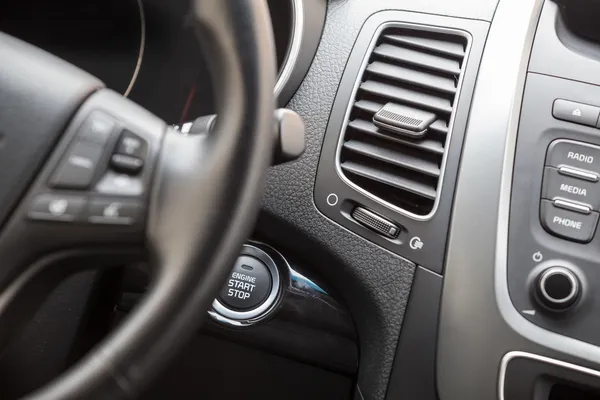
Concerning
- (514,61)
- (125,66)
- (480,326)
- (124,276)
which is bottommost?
(124,276)

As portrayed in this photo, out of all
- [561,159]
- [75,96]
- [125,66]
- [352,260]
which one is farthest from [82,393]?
[125,66]

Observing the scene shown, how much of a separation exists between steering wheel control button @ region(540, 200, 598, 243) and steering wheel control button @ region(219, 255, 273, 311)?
0.33 metres

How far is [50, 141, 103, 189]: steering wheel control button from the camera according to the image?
1.95 feet

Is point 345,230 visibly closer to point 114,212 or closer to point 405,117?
point 405,117

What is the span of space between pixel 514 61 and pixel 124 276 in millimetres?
523

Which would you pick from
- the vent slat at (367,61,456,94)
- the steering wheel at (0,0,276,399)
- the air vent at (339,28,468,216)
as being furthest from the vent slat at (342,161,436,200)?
the steering wheel at (0,0,276,399)

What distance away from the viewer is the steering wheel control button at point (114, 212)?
0.59m

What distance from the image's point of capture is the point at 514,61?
836mm

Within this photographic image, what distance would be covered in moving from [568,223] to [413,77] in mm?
240

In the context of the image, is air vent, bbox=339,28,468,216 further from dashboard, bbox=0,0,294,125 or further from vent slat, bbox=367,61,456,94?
dashboard, bbox=0,0,294,125

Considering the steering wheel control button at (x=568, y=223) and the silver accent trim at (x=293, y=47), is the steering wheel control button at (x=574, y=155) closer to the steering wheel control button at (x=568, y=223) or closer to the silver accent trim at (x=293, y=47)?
the steering wheel control button at (x=568, y=223)

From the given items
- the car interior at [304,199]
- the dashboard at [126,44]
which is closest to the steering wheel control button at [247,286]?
the car interior at [304,199]

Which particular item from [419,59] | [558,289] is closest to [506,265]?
[558,289]

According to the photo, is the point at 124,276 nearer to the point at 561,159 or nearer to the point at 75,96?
the point at 75,96
